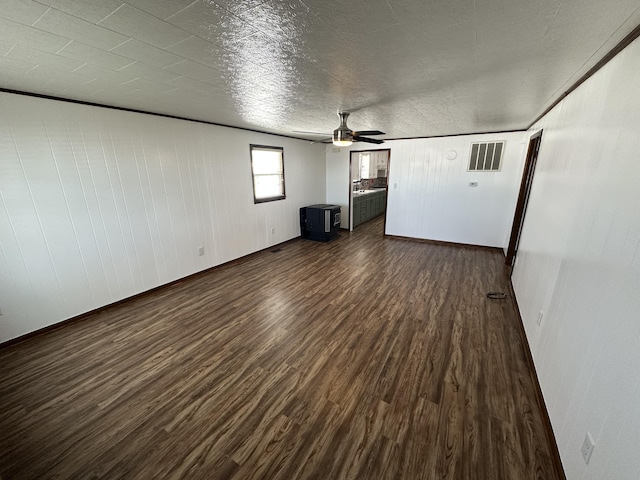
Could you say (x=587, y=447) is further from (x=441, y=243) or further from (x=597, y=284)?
(x=441, y=243)

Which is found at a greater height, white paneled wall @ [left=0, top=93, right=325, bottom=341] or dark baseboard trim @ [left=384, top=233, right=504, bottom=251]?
white paneled wall @ [left=0, top=93, right=325, bottom=341]

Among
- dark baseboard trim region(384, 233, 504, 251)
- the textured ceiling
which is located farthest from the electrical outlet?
dark baseboard trim region(384, 233, 504, 251)

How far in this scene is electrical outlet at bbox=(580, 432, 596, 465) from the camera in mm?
1092

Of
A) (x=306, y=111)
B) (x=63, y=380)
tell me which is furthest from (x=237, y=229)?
(x=63, y=380)

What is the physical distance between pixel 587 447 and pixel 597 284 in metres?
0.76

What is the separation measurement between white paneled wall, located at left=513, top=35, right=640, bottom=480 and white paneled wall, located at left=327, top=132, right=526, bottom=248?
2.93 meters

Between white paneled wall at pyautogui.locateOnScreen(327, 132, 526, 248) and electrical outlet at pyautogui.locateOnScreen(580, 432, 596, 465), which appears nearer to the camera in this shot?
electrical outlet at pyautogui.locateOnScreen(580, 432, 596, 465)

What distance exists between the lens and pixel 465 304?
3.05m

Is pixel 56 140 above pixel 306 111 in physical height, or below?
below

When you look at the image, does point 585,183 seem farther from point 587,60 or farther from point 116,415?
point 116,415

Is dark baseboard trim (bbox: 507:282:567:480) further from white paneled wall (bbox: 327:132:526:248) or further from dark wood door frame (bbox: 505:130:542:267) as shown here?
white paneled wall (bbox: 327:132:526:248)

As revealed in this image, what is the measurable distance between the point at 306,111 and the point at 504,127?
3571mm

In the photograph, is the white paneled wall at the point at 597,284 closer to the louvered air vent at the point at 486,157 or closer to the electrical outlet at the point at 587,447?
the electrical outlet at the point at 587,447

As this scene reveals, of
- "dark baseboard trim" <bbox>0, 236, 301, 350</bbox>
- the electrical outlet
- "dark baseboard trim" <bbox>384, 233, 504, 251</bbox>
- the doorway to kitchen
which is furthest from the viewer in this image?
the doorway to kitchen
